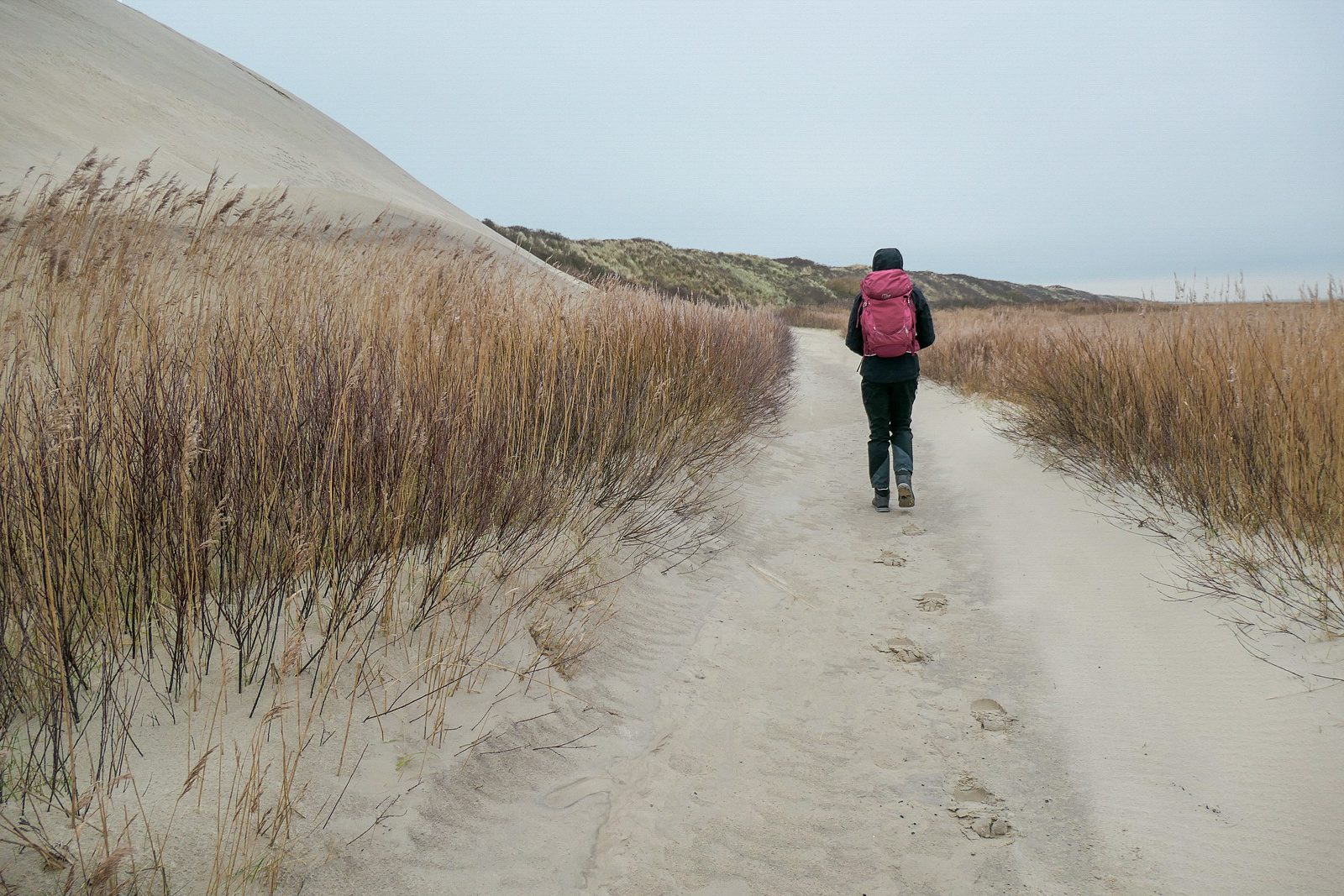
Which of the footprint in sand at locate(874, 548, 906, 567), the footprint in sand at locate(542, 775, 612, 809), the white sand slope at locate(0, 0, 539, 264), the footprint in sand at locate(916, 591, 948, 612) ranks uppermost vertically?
the white sand slope at locate(0, 0, 539, 264)

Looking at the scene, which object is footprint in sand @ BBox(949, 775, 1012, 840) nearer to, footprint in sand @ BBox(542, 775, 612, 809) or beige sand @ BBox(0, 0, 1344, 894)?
beige sand @ BBox(0, 0, 1344, 894)

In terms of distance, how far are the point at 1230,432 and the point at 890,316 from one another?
212 centimetres

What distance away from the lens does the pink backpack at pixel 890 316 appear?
5.25 meters

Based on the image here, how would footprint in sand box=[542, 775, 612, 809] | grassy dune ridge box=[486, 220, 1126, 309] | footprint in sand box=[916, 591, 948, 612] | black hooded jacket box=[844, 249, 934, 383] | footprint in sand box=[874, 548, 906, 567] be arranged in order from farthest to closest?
grassy dune ridge box=[486, 220, 1126, 309]
black hooded jacket box=[844, 249, 934, 383]
footprint in sand box=[874, 548, 906, 567]
footprint in sand box=[916, 591, 948, 612]
footprint in sand box=[542, 775, 612, 809]

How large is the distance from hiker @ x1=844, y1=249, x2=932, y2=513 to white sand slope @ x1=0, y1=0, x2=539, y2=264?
742 centimetres

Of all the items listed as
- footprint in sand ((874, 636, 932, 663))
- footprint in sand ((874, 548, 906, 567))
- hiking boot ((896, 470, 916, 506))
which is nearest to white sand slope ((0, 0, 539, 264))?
hiking boot ((896, 470, 916, 506))

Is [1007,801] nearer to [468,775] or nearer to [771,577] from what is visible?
[468,775]

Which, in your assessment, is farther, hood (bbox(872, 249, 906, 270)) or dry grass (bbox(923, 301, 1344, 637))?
hood (bbox(872, 249, 906, 270))

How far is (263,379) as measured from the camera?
2.52 m

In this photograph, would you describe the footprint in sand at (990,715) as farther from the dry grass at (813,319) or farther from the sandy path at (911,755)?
the dry grass at (813,319)

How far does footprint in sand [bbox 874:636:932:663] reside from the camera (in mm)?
3188

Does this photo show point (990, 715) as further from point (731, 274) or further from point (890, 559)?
point (731, 274)

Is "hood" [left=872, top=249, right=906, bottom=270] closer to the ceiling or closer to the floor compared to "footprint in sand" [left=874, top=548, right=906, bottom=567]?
closer to the ceiling

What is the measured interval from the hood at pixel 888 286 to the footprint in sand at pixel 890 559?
185 cm
